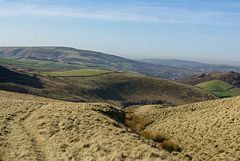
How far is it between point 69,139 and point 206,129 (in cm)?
1211

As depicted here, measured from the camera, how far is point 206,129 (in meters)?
18.9

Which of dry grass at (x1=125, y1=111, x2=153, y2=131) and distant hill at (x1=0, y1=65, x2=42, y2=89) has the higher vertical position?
dry grass at (x1=125, y1=111, x2=153, y2=131)

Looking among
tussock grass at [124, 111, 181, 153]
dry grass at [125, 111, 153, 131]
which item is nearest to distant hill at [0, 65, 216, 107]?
dry grass at [125, 111, 153, 131]

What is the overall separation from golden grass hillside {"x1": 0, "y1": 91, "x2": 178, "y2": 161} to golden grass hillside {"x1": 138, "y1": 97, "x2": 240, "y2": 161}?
3468mm

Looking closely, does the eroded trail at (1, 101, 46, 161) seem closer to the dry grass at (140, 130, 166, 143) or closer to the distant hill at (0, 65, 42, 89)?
the dry grass at (140, 130, 166, 143)

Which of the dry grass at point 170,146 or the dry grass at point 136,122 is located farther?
the dry grass at point 136,122

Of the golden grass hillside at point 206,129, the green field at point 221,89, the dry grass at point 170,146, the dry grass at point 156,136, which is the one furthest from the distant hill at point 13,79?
the green field at point 221,89

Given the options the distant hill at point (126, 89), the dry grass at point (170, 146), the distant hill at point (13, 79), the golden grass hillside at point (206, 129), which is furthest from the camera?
the distant hill at point (126, 89)

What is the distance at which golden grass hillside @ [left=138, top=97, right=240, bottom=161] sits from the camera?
15.2m

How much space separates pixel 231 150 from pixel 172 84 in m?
135

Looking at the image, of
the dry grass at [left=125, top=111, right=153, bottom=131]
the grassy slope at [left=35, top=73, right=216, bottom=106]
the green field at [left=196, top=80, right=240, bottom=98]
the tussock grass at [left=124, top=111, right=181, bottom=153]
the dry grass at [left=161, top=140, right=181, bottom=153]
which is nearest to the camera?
the dry grass at [left=161, top=140, right=181, bottom=153]

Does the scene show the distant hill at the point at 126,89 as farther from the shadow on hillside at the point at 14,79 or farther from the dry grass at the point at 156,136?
the dry grass at the point at 156,136

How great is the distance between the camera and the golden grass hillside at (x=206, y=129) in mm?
15219

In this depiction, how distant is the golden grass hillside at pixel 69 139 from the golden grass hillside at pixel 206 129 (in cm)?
347
